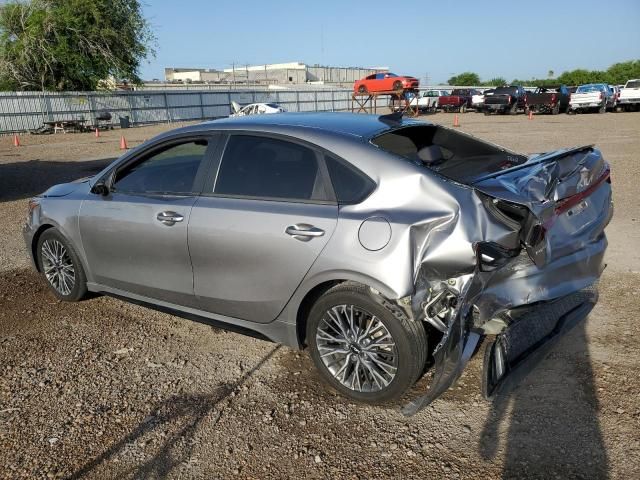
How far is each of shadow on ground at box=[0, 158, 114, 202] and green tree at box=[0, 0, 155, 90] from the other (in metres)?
21.7

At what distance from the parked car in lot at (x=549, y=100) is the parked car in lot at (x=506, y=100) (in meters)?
0.76

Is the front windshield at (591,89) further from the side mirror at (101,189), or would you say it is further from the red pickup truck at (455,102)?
the side mirror at (101,189)

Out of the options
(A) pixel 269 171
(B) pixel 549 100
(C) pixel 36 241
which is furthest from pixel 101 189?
(B) pixel 549 100

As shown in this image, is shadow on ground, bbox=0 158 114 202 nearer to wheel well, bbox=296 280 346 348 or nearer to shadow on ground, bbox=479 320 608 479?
wheel well, bbox=296 280 346 348

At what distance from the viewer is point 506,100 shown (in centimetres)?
3516

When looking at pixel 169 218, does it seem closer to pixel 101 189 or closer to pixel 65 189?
pixel 101 189

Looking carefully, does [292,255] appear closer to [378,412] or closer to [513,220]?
[378,412]

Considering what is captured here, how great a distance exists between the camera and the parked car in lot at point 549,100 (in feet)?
111

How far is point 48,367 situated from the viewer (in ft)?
12.5

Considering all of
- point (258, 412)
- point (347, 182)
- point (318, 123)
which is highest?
point (318, 123)

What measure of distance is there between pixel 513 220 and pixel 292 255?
128cm

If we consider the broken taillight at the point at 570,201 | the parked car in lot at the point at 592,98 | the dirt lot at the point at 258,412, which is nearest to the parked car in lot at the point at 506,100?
the parked car in lot at the point at 592,98

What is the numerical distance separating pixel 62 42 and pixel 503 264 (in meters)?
37.6

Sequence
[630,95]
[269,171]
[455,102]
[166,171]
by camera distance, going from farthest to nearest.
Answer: [455,102], [630,95], [166,171], [269,171]
